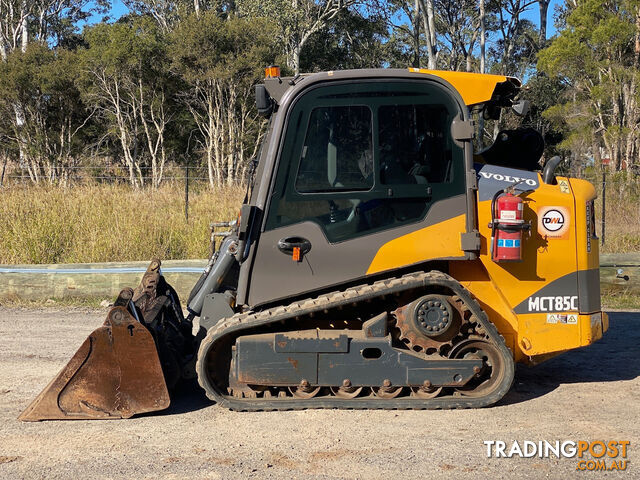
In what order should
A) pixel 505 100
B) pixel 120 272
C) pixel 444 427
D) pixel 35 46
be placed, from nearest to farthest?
pixel 444 427, pixel 505 100, pixel 120 272, pixel 35 46

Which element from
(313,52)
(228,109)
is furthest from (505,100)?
(313,52)

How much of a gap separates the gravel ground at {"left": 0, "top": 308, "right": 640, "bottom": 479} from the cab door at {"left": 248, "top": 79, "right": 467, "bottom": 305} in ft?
3.22

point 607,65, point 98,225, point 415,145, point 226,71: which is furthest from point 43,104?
point 415,145

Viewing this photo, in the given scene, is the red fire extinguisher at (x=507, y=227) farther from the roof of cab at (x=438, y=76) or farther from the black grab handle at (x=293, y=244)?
the black grab handle at (x=293, y=244)

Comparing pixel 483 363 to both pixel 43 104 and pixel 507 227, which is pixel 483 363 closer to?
pixel 507 227

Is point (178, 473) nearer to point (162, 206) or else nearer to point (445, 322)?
point (445, 322)

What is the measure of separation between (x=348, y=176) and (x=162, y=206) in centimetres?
969

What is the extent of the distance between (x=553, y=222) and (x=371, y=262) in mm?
1376

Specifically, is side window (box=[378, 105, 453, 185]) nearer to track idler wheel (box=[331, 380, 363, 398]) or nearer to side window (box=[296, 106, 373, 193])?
side window (box=[296, 106, 373, 193])

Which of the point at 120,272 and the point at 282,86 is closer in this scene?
the point at 282,86

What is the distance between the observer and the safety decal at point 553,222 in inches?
203

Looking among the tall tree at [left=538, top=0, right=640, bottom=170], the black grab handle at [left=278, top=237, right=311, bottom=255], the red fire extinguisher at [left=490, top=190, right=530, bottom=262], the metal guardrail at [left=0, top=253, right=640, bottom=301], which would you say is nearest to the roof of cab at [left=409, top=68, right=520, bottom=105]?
the red fire extinguisher at [left=490, top=190, right=530, bottom=262]

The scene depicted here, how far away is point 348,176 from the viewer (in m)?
5.07

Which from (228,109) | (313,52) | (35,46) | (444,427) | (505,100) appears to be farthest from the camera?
(313,52)
